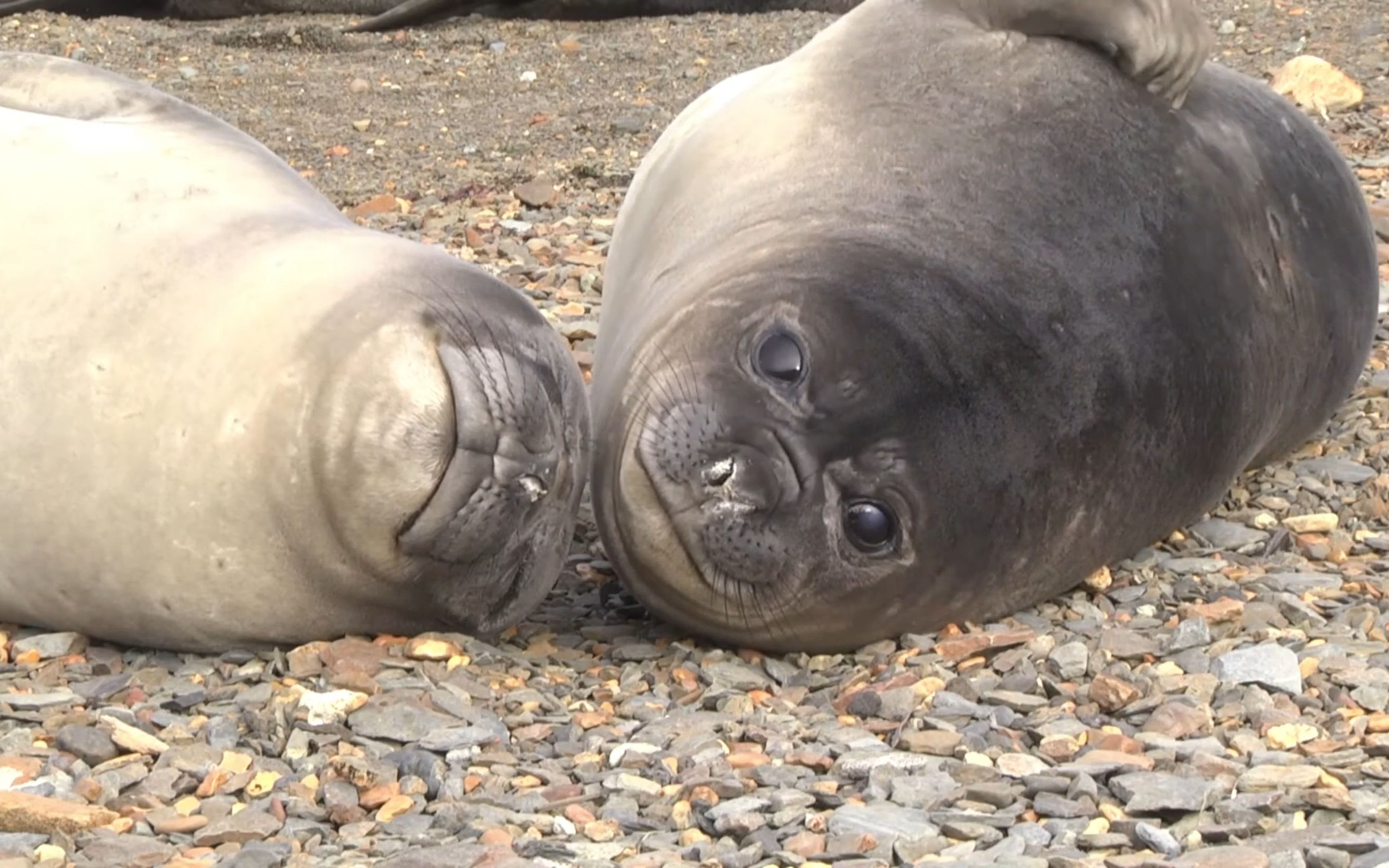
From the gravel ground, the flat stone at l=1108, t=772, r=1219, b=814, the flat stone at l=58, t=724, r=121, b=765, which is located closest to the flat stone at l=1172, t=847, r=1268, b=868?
the gravel ground

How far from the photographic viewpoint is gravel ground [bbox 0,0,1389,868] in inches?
111

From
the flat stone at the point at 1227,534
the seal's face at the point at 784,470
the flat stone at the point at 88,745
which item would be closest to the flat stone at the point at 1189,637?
the seal's face at the point at 784,470

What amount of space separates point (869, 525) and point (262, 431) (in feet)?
3.44

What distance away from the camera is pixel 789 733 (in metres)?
3.39

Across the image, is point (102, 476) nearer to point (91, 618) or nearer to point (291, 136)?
point (91, 618)

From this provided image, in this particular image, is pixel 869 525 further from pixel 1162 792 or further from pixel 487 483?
pixel 1162 792

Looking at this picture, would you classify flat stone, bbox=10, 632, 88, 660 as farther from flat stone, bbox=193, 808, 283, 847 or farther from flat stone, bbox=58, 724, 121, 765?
flat stone, bbox=193, 808, 283, 847

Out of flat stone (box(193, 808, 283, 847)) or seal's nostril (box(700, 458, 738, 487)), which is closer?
flat stone (box(193, 808, 283, 847))

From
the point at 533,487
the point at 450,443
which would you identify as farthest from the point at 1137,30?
the point at 450,443

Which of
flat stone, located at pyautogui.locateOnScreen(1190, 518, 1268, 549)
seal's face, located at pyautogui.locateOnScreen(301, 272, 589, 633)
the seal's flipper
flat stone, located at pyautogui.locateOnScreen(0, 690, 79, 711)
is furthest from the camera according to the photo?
the seal's flipper

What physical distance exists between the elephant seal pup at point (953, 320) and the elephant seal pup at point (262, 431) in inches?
13.0

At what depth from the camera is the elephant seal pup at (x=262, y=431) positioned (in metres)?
3.32

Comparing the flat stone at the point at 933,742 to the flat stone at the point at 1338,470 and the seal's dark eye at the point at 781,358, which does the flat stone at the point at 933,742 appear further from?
the flat stone at the point at 1338,470

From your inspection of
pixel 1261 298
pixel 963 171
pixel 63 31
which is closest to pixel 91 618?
pixel 963 171
